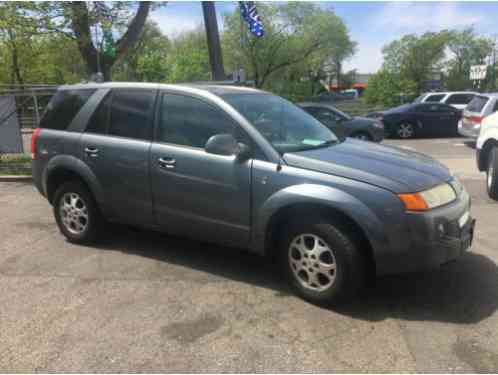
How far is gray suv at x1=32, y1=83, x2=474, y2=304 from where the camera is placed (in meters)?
3.33

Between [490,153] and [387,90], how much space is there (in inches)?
945

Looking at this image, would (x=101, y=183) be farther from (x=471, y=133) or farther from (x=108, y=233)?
(x=471, y=133)

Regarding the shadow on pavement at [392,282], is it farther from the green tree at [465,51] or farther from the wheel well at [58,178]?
the green tree at [465,51]

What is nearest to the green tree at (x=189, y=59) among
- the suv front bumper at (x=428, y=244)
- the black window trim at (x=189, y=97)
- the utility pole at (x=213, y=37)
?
the utility pole at (x=213, y=37)

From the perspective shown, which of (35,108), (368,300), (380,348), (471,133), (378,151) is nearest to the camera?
(380,348)

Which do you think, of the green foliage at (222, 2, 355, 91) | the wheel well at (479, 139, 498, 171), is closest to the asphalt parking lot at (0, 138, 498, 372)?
the wheel well at (479, 139, 498, 171)

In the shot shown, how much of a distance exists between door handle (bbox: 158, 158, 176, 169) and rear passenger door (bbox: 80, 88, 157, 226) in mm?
172

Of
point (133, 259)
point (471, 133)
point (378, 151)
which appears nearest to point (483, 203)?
point (378, 151)

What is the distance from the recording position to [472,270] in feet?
13.9

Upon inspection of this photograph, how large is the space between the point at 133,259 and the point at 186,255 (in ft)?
1.75

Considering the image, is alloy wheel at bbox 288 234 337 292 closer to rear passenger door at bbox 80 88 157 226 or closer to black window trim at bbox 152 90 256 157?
black window trim at bbox 152 90 256 157

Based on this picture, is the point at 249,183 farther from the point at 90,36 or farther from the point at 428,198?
the point at 90,36

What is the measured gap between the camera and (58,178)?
5070mm

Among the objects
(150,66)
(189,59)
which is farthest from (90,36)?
(150,66)
